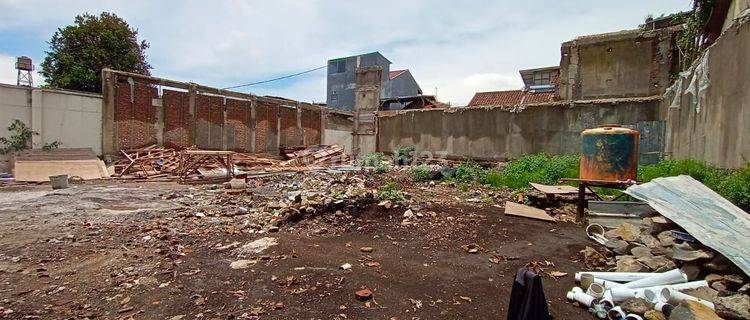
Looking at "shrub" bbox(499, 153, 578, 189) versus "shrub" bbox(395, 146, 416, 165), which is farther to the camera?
"shrub" bbox(395, 146, 416, 165)

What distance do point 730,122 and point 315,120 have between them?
630 inches

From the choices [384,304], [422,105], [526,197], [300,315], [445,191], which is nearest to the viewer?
[300,315]

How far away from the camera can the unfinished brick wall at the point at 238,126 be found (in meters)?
15.2

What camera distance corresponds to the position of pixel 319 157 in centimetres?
1602

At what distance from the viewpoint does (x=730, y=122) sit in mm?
4781

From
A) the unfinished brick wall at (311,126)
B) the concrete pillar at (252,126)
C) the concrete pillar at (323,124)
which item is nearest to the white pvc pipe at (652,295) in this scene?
the concrete pillar at (252,126)

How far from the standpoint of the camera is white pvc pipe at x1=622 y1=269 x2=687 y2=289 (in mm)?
2725

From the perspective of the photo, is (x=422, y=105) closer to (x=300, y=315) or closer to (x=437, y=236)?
(x=437, y=236)

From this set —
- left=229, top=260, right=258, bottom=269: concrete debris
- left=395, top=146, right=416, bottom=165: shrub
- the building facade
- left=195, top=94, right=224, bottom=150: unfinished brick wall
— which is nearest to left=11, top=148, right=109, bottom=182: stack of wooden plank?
left=195, top=94, right=224, bottom=150: unfinished brick wall

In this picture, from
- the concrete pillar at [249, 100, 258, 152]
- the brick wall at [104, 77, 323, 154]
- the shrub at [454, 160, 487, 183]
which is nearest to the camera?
the shrub at [454, 160, 487, 183]

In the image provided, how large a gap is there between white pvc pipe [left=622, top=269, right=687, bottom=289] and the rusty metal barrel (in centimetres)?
326

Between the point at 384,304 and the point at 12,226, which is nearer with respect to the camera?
the point at 384,304

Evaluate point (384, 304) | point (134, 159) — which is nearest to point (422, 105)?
point (134, 159)

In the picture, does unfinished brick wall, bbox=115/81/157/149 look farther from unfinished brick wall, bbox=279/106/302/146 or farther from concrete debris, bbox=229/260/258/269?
concrete debris, bbox=229/260/258/269
